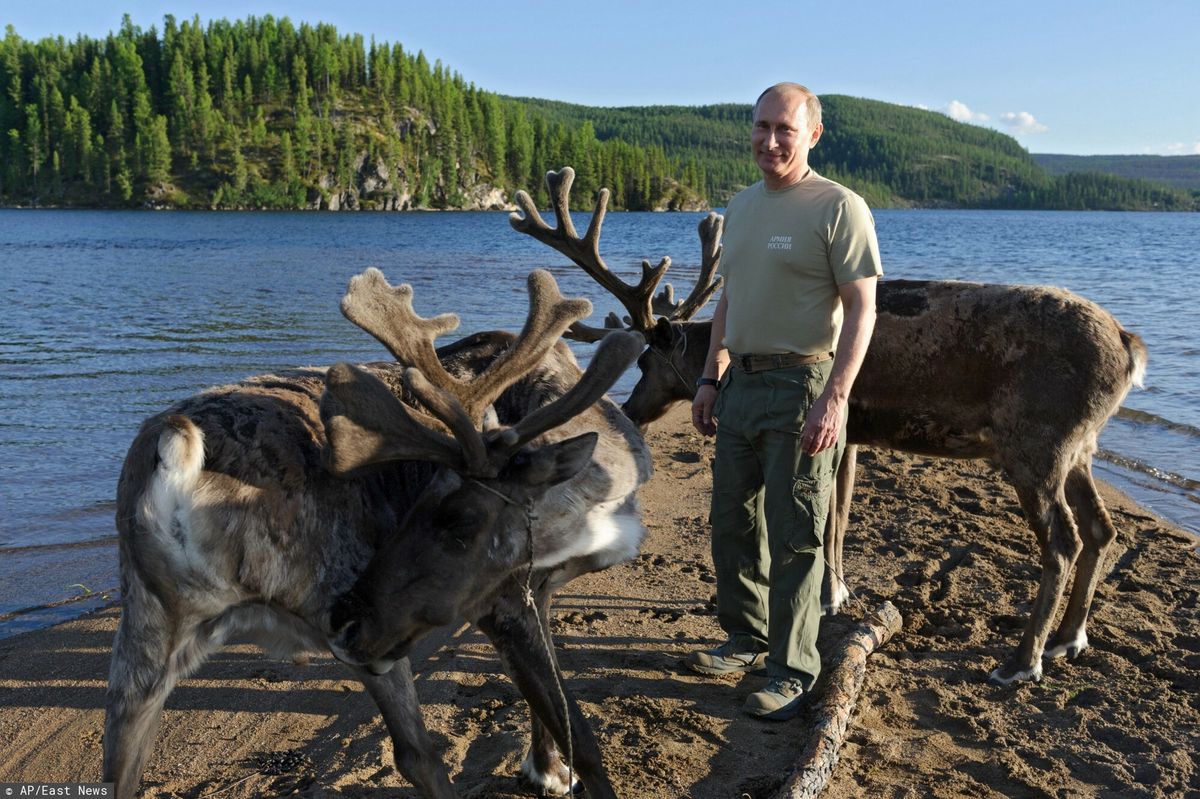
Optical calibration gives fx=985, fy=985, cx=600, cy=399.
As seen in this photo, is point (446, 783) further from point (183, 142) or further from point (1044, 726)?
point (183, 142)

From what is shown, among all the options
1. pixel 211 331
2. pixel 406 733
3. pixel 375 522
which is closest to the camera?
pixel 406 733

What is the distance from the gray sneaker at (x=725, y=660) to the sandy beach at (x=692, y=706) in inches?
3.3

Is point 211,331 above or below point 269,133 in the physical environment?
below

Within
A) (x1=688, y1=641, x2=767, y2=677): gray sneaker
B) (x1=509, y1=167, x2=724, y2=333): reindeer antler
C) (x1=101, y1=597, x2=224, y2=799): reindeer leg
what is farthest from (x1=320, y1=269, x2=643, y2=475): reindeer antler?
(x1=509, y1=167, x2=724, y2=333): reindeer antler

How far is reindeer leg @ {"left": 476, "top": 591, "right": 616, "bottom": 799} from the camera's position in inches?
157

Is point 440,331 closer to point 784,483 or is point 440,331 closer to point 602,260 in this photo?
point 784,483

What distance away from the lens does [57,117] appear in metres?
138

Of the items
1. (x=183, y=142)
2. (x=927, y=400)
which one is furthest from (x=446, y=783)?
(x=183, y=142)

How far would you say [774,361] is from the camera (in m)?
5.09

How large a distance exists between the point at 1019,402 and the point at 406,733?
13.5ft

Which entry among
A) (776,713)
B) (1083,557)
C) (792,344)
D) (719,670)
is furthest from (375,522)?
(1083,557)

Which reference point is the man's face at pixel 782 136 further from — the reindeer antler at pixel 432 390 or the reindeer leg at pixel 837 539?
A: the reindeer leg at pixel 837 539

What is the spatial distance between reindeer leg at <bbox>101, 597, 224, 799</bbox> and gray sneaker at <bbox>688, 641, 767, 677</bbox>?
2.96 m

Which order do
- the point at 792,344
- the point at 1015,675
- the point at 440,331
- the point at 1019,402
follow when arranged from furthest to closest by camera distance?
the point at 1019,402, the point at 1015,675, the point at 792,344, the point at 440,331
